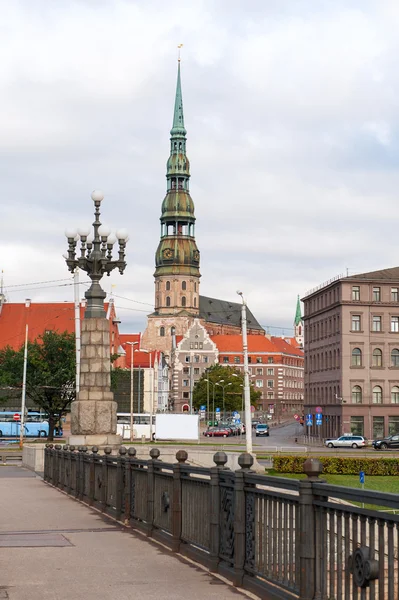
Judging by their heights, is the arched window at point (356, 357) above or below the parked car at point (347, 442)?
above

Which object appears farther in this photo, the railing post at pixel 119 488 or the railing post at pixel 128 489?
the railing post at pixel 119 488

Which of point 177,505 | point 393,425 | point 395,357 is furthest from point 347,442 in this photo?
point 177,505

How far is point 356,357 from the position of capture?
9006 centimetres

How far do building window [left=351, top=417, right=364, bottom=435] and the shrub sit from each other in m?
42.0

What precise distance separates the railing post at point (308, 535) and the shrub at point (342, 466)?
38219 millimetres

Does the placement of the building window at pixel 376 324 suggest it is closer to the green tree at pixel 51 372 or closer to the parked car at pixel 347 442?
the parked car at pixel 347 442

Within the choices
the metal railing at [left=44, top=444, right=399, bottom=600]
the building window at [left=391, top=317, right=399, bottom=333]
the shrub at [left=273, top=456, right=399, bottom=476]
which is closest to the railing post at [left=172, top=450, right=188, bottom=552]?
the metal railing at [left=44, top=444, right=399, bottom=600]

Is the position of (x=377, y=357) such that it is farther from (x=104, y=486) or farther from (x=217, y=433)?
(x=104, y=486)

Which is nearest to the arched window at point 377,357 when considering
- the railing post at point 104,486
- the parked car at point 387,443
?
the parked car at point 387,443

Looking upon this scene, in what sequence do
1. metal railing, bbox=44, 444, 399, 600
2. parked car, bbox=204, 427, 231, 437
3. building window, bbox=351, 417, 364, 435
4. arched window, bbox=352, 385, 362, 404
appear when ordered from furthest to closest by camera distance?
1. parked car, bbox=204, 427, 231, 437
2. arched window, bbox=352, 385, 362, 404
3. building window, bbox=351, 417, 364, 435
4. metal railing, bbox=44, 444, 399, 600

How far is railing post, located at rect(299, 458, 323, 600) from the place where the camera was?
7.17m

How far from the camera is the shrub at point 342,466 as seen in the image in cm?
4547

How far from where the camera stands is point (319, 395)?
330 ft

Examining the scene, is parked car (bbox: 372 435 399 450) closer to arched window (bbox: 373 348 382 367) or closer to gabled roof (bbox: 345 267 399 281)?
arched window (bbox: 373 348 382 367)
